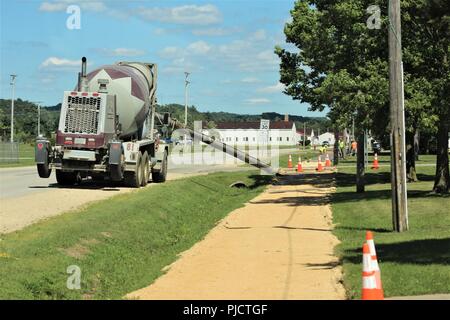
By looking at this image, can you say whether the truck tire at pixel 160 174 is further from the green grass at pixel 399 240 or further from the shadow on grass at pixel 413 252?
the shadow on grass at pixel 413 252

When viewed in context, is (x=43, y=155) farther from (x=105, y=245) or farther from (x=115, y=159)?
(x=105, y=245)

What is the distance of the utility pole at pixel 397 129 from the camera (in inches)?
599

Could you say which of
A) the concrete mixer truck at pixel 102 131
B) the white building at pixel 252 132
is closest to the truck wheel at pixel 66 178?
the concrete mixer truck at pixel 102 131

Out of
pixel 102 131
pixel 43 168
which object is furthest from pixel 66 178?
pixel 102 131

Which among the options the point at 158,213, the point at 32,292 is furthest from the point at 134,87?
the point at 32,292

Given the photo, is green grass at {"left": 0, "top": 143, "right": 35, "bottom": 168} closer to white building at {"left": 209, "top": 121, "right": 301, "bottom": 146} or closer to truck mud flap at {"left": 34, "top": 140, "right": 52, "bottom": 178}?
truck mud flap at {"left": 34, "top": 140, "right": 52, "bottom": 178}

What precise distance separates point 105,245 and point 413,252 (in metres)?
6.31

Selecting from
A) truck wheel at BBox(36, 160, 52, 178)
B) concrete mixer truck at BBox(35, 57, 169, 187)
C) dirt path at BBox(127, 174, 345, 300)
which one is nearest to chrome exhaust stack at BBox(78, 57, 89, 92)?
concrete mixer truck at BBox(35, 57, 169, 187)

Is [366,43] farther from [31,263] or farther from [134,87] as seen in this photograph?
[31,263]

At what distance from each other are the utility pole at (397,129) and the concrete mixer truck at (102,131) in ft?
33.6

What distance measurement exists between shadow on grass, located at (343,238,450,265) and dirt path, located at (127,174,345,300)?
559 mm

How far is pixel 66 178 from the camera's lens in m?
24.5

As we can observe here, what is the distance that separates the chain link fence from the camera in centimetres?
5158
